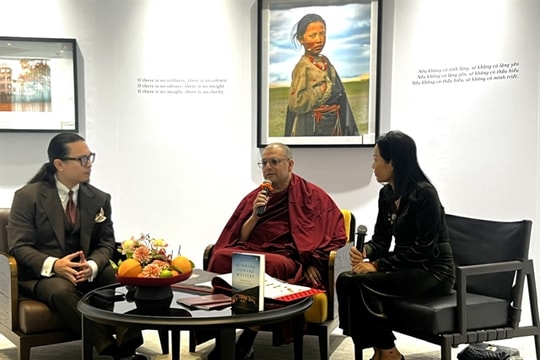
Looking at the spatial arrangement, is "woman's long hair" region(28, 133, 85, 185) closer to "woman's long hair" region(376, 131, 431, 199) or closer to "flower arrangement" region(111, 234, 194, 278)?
"flower arrangement" region(111, 234, 194, 278)

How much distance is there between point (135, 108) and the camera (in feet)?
15.2

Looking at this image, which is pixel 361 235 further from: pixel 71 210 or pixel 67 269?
pixel 71 210

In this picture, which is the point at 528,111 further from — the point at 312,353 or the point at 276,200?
the point at 312,353

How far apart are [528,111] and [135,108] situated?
9.38ft

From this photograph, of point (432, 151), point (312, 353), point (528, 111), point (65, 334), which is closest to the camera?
point (65, 334)

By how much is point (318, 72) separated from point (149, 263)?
2.29 meters

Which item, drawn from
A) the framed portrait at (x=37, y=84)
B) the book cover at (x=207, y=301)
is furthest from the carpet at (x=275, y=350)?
the framed portrait at (x=37, y=84)

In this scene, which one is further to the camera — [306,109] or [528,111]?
[306,109]

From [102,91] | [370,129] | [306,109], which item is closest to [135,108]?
[102,91]

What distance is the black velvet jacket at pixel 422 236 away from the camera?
2934mm

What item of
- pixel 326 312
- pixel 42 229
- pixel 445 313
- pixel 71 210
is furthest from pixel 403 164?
pixel 42 229

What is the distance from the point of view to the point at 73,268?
313 centimetres

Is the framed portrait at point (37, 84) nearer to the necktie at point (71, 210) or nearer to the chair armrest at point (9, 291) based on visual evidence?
the necktie at point (71, 210)

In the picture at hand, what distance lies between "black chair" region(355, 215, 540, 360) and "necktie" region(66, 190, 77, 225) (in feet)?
5.70
